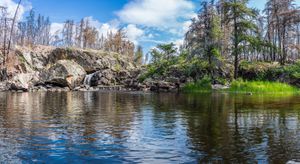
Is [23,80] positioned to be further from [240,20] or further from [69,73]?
[240,20]

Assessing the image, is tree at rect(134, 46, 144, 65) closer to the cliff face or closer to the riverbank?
the cliff face

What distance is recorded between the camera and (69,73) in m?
82.5

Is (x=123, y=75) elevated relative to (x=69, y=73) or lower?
lower

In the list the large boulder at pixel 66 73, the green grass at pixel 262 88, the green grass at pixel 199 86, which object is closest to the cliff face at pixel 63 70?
the large boulder at pixel 66 73

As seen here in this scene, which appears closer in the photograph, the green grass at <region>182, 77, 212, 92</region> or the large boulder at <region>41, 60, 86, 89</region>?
the green grass at <region>182, 77, 212, 92</region>

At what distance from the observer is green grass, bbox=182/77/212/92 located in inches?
2299

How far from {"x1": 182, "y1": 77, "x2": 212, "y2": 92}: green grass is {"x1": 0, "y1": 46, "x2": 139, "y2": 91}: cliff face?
20.2m

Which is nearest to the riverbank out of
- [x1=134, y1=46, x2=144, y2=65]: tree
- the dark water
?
[x1=134, y1=46, x2=144, y2=65]: tree

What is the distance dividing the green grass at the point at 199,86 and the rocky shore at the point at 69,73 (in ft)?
13.0

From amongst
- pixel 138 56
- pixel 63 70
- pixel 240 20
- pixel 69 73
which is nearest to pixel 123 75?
pixel 69 73

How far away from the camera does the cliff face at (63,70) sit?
73.2 m

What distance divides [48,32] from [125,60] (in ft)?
205

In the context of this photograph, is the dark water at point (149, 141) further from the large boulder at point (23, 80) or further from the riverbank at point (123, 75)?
the large boulder at point (23, 80)

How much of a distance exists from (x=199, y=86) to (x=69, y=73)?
117 ft
